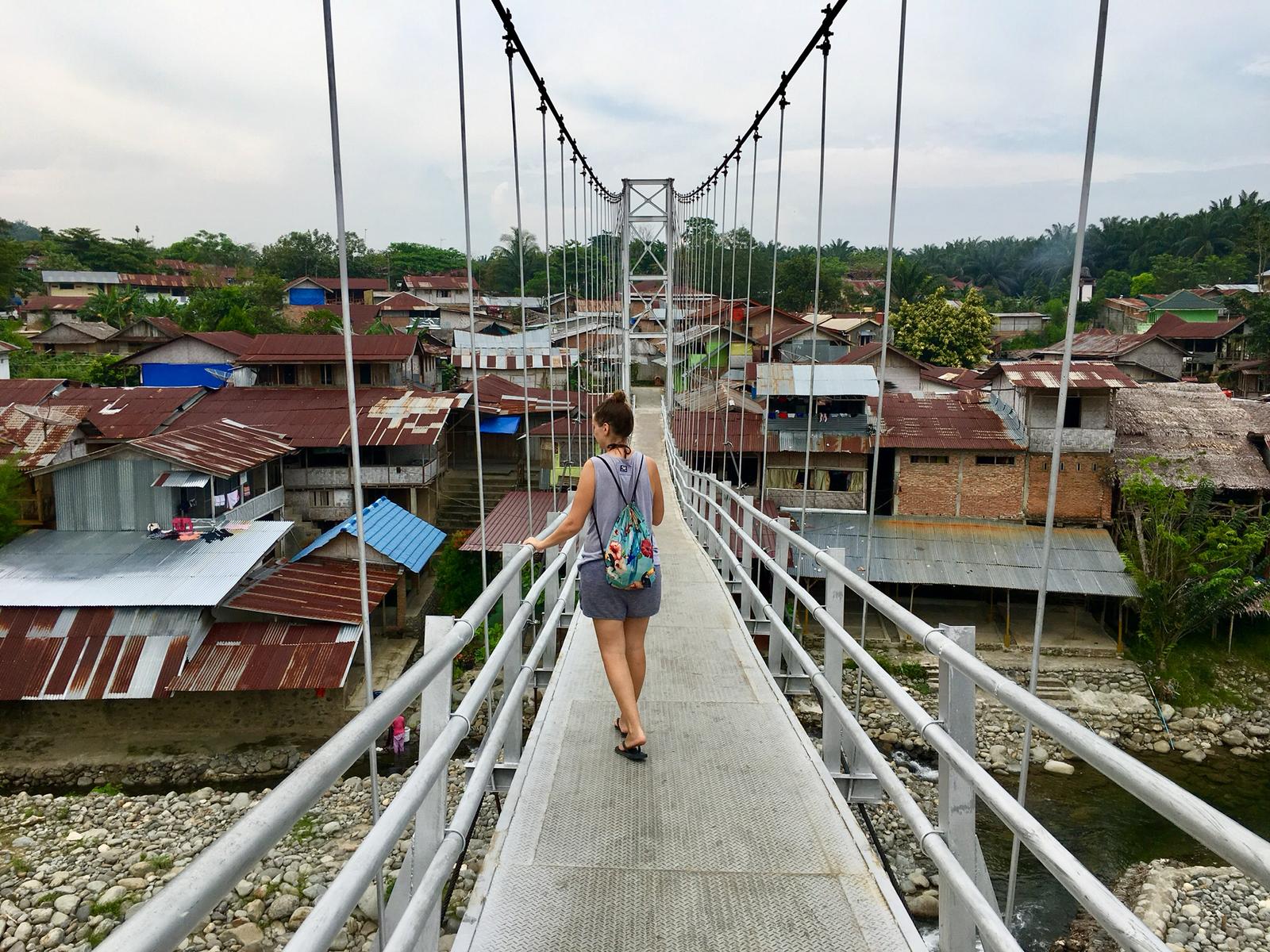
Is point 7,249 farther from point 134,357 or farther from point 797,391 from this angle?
point 797,391

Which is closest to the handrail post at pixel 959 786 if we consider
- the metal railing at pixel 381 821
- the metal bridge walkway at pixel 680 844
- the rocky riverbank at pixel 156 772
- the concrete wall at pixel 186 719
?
the metal bridge walkway at pixel 680 844

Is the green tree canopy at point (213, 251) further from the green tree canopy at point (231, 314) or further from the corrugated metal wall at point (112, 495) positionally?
the corrugated metal wall at point (112, 495)

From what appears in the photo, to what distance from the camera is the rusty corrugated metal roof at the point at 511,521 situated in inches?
572

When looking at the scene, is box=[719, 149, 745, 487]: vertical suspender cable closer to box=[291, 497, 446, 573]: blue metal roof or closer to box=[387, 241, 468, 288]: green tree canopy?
box=[291, 497, 446, 573]: blue metal roof

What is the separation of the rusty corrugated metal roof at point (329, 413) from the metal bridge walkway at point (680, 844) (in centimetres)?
1471

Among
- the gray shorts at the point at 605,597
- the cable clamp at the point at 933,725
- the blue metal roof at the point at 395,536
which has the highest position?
the cable clamp at the point at 933,725

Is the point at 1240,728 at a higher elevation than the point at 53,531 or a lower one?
lower

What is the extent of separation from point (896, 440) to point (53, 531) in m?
13.9

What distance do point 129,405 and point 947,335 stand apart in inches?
933

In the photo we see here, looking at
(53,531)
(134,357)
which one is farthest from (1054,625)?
(134,357)

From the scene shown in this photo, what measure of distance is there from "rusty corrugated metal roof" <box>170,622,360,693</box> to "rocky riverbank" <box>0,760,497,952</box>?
51.4 inches


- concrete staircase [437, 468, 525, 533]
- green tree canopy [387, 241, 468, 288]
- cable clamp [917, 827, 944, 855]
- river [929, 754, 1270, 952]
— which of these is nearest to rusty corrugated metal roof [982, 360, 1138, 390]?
river [929, 754, 1270, 952]

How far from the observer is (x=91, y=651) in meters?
10.9

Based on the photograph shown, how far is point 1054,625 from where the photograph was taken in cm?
1466
